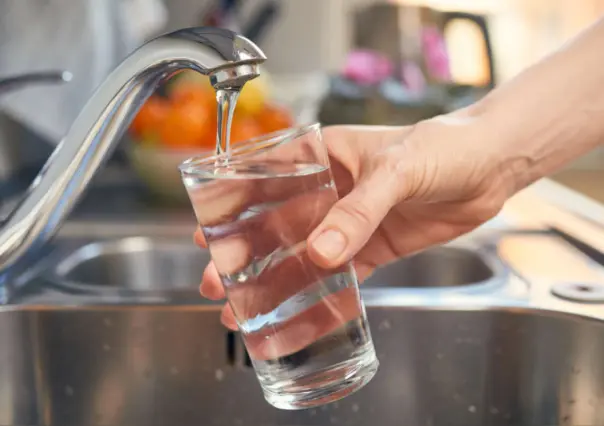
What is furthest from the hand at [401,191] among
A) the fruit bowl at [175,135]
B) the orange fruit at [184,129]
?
the orange fruit at [184,129]

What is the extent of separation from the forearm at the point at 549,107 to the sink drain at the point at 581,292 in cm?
11

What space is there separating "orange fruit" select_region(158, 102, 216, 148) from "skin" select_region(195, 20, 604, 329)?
512 millimetres

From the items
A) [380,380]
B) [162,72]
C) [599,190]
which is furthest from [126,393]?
[599,190]

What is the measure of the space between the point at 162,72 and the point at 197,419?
13.4 inches

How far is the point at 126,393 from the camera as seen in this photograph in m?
0.62

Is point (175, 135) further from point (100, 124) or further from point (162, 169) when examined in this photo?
point (100, 124)

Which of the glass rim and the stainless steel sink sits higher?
the glass rim

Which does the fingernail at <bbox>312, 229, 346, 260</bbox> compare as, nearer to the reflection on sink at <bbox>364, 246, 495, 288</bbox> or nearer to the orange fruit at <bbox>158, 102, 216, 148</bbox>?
the reflection on sink at <bbox>364, 246, 495, 288</bbox>

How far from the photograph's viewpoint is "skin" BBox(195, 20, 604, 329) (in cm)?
54

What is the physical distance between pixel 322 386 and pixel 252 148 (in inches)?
5.8

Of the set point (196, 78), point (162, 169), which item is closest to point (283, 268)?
point (162, 169)

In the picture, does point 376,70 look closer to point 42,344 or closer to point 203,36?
point 42,344

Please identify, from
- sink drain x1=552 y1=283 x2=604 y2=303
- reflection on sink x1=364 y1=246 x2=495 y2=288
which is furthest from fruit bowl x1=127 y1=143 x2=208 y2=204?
sink drain x1=552 y1=283 x2=604 y2=303

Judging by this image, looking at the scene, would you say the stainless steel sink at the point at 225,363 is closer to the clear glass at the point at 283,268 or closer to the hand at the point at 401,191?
the hand at the point at 401,191
